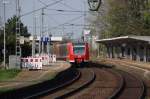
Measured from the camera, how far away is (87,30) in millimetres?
108375

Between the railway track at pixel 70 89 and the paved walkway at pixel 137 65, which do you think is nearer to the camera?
the railway track at pixel 70 89

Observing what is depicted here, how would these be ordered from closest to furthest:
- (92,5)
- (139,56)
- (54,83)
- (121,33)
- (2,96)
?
1. (2,96)
2. (92,5)
3. (54,83)
4. (139,56)
5. (121,33)

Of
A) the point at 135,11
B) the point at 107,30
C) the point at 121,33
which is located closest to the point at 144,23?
the point at 135,11

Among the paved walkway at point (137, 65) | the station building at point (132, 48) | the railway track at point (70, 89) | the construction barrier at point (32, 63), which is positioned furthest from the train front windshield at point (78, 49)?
the railway track at point (70, 89)

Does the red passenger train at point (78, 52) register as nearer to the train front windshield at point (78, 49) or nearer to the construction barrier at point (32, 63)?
the train front windshield at point (78, 49)

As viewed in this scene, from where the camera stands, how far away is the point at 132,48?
252ft

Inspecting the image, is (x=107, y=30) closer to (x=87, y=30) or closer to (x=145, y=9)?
(x=87, y=30)

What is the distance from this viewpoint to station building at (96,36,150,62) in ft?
214

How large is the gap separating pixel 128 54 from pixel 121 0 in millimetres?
11035

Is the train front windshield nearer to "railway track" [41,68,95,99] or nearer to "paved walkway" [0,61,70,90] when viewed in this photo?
"paved walkway" [0,61,70,90]

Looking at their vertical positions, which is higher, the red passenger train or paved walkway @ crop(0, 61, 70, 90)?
the red passenger train

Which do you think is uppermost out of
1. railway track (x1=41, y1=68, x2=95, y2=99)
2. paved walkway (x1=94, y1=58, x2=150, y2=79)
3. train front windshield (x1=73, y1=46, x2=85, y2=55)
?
train front windshield (x1=73, y1=46, x2=85, y2=55)

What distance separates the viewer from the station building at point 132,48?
2571 inches

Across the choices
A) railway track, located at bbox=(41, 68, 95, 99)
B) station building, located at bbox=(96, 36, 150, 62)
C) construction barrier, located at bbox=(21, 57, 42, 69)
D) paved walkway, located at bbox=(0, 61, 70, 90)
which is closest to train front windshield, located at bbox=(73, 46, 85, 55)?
station building, located at bbox=(96, 36, 150, 62)
